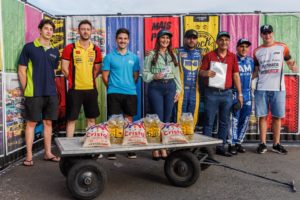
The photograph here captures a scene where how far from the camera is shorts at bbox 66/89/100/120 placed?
504 centimetres

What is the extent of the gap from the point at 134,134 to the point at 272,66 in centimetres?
306

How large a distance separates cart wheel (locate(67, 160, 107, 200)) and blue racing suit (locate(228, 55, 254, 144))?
2856 millimetres

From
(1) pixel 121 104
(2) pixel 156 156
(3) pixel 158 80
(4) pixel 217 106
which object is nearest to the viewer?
(3) pixel 158 80

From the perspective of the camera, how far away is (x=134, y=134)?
3.72 m

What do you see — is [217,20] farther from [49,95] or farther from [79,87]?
[49,95]

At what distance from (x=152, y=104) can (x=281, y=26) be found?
Result: 300 cm

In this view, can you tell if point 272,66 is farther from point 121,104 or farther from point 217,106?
point 121,104

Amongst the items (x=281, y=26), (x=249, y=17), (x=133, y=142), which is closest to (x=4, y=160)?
(x=133, y=142)

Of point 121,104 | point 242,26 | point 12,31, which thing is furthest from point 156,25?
point 12,31

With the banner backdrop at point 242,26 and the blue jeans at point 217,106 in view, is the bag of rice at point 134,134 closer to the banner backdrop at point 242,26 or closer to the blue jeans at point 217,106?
the blue jeans at point 217,106

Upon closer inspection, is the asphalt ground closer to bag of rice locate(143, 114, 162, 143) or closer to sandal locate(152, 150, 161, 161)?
sandal locate(152, 150, 161, 161)

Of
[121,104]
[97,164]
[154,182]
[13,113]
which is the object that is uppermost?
[121,104]

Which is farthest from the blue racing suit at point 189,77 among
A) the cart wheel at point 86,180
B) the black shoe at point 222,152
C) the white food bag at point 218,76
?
the cart wheel at point 86,180

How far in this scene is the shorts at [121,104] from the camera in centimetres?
500
